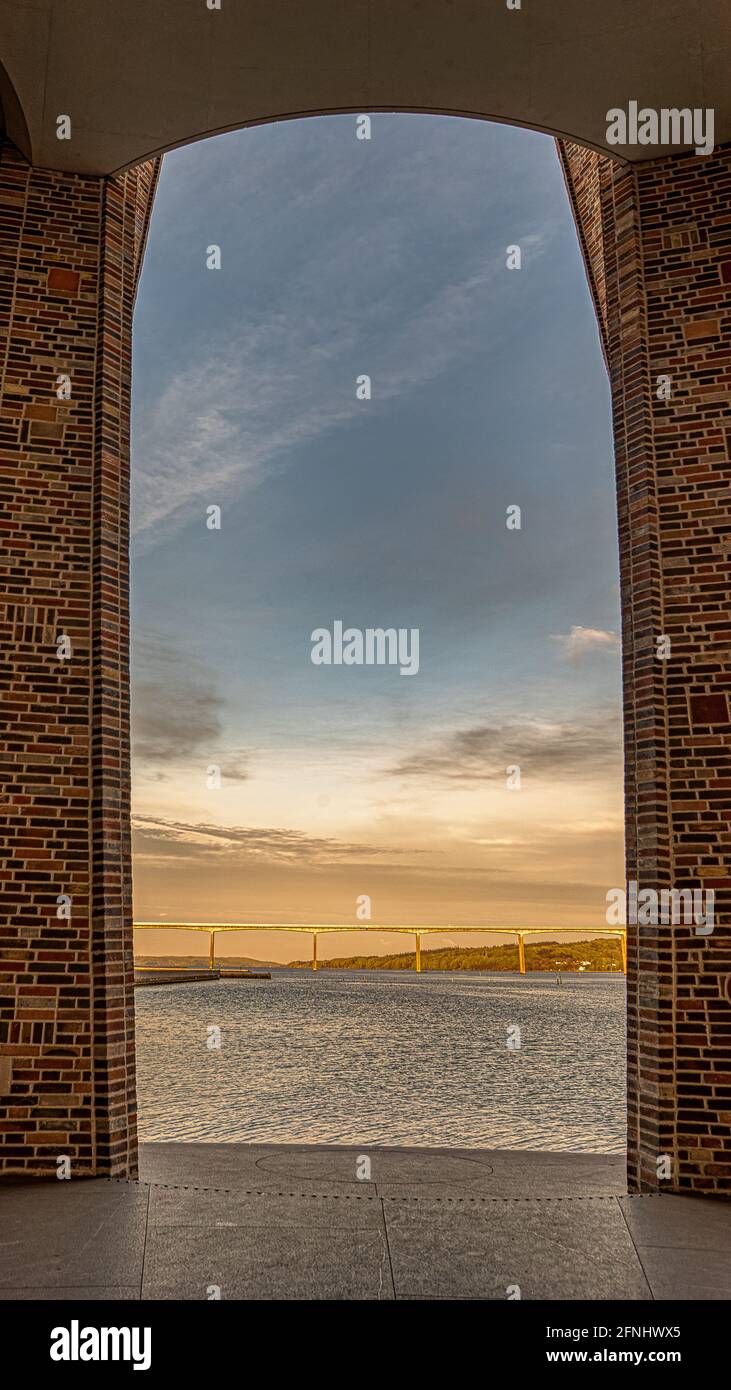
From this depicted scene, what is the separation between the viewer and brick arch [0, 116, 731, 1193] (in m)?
4.66

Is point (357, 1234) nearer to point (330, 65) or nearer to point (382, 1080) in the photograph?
point (330, 65)

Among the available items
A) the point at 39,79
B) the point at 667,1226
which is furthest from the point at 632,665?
the point at 39,79

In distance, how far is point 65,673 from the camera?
16.6 ft

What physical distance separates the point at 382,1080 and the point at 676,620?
807cm

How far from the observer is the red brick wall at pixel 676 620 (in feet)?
15.2

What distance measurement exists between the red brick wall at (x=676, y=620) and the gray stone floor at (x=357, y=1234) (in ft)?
1.81

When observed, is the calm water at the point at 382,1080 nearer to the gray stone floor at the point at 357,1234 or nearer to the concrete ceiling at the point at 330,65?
the gray stone floor at the point at 357,1234

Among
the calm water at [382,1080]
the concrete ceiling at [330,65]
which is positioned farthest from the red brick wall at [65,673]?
the calm water at [382,1080]

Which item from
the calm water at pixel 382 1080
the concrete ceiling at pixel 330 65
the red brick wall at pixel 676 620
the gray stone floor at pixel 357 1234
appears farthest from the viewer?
the calm water at pixel 382 1080

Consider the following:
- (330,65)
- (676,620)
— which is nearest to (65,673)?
(676,620)

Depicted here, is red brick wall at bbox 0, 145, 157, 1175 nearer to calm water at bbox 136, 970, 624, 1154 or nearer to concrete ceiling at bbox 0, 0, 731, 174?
concrete ceiling at bbox 0, 0, 731, 174

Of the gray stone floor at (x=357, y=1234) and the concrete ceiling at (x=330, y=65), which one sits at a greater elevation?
the concrete ceiling at (x=330, y=65)

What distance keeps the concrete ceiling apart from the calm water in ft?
A: 22.3

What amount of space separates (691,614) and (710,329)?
5.53 feet
